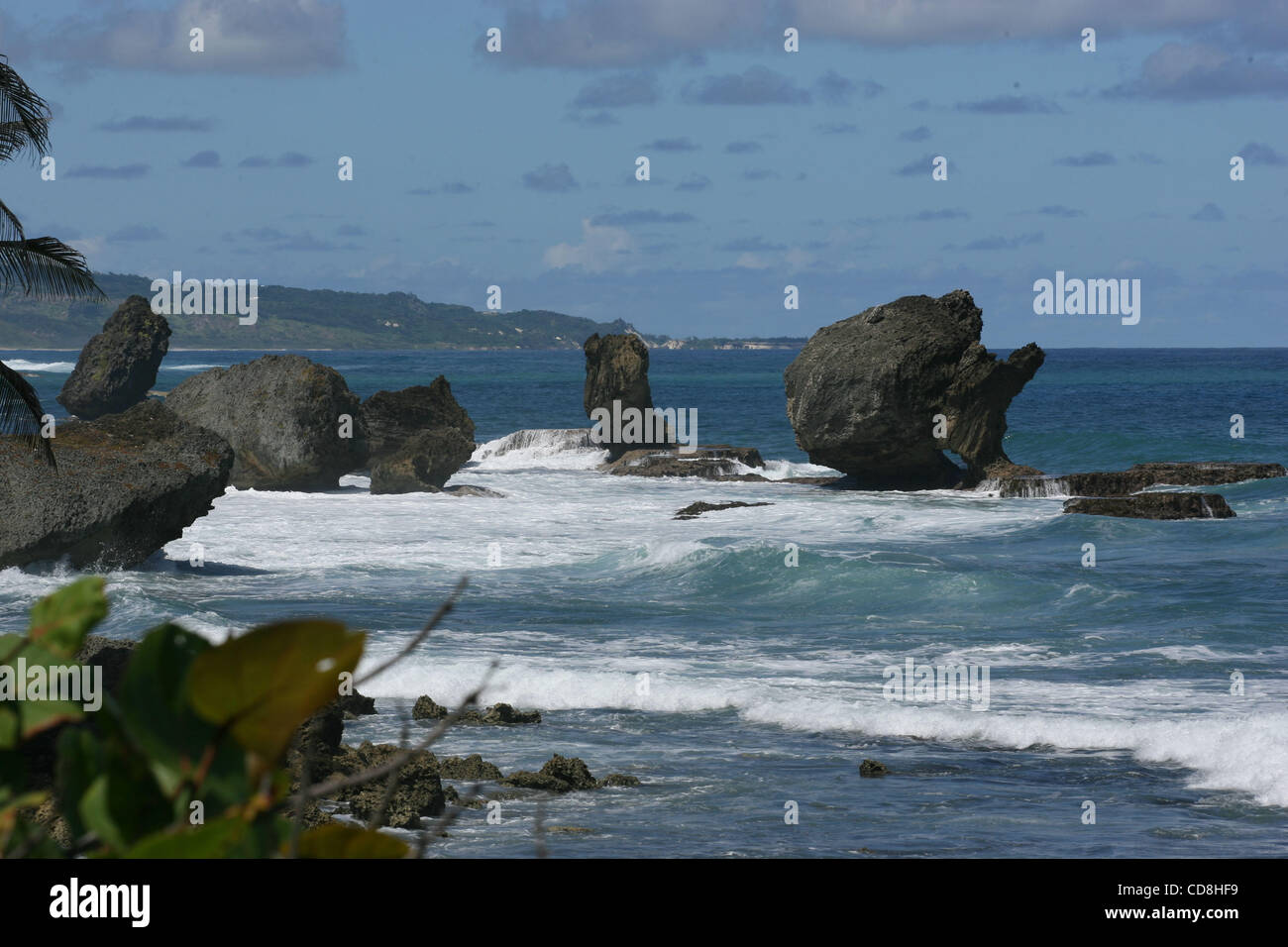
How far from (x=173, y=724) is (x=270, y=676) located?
9 centimetres

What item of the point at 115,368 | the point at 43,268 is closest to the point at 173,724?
the point at 43,268

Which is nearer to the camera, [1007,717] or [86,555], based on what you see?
[1007,717]

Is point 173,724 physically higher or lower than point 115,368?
lower

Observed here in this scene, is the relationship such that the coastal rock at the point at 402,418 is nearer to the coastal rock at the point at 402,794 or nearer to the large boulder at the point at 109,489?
the large boulder at the point at 109,489

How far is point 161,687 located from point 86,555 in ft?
72.2

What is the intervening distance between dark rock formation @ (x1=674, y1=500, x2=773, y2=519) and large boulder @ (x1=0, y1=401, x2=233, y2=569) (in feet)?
38.9

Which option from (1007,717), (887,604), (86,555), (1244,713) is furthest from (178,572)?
(1244,713)

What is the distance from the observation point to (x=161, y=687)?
96 centimetres

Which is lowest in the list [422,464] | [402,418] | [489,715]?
[489,715]

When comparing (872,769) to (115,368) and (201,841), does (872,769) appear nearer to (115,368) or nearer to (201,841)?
(201,841)

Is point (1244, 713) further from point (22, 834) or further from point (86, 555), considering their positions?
point (86, 555)

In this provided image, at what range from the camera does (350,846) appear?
110cm

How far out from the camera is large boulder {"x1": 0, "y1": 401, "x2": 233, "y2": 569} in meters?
20.7

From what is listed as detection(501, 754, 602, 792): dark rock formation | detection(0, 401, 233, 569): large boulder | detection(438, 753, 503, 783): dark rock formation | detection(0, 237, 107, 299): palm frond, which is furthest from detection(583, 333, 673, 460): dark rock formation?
detection(501, 754, 602, 792): dark rock formation
